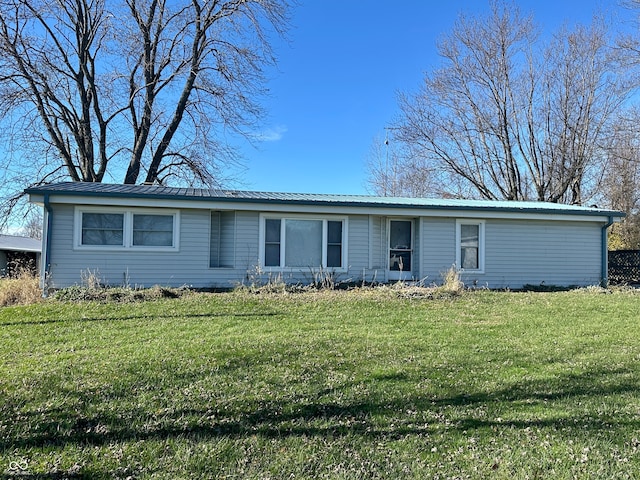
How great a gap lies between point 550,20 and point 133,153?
77.1ft

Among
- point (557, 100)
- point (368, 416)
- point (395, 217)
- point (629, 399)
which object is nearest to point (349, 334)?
A: point (368, 416)

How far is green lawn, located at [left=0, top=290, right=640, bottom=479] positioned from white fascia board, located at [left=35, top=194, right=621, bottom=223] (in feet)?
13.3

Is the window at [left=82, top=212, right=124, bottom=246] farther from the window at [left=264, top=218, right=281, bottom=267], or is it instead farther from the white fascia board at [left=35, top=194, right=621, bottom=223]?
the window at [left=264, top=218, right=281, bottom=267]

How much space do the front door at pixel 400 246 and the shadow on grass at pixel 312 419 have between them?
8.90m

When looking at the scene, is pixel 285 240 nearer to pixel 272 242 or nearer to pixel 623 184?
pixel 272 242

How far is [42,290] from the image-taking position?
10109mm

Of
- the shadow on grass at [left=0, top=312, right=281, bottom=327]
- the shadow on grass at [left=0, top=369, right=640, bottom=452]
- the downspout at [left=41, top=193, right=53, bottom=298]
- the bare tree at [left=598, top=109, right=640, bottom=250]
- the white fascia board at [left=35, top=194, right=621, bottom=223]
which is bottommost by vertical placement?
the shadow on grass at [left=0, top=369, right=640, bottom=452]

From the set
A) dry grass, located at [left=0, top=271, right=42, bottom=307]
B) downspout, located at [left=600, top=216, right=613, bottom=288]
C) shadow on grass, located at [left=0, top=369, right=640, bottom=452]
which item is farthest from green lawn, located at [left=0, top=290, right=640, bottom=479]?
downspout, located at [left=600, top=216, right=613, bottom=288]

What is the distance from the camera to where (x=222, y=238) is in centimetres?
A: 1189

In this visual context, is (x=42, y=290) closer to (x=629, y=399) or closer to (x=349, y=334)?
(x=349, y=334)

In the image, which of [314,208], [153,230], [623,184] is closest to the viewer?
[153,230]

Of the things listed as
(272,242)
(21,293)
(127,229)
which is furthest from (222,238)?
(21,293)

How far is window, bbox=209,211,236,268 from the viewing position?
1186 centimetres

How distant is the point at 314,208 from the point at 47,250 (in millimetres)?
6628
